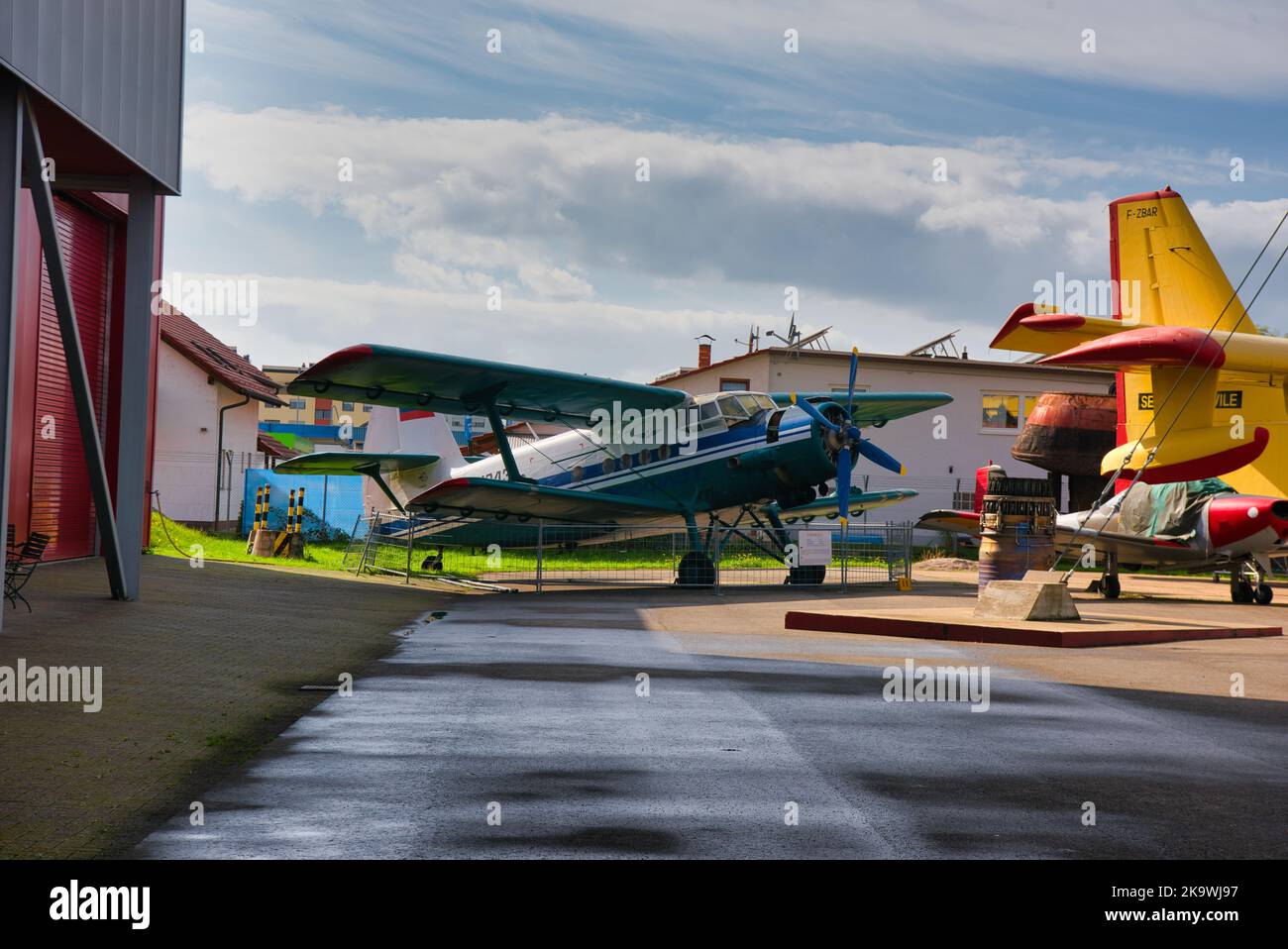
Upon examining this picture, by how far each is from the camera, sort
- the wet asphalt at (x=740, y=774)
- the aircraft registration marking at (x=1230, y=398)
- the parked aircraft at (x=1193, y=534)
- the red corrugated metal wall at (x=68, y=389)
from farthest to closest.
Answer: the parked aircraft at (x=1193, y=534)
the red corrugated metal wall at (x=68, y=389)
the aircraft registration marking at (x=1230, y=398)
the wet asphalt at (x=740, y=774)

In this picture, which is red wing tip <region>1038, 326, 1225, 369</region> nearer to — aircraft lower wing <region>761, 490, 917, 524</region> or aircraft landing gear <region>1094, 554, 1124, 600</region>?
aircraft landing gear <region>1094, 554, 1124, 600</region>

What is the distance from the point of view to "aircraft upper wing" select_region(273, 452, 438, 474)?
941 inches

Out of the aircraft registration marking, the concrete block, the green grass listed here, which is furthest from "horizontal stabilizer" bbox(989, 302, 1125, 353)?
the green grass

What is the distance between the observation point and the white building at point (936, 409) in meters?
39.9

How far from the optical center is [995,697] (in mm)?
8828

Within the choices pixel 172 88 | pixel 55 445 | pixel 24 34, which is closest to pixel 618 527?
pixel 55 445

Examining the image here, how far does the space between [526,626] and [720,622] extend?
2.59 metres

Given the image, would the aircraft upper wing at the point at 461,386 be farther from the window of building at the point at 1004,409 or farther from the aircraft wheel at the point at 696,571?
the window of building at the point at 1004,409

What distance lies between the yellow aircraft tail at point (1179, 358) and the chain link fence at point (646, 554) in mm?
6698

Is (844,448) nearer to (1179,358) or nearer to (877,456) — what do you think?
(877,456)

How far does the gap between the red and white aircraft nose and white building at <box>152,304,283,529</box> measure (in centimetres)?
2804

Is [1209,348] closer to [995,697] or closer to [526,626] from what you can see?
[995,697]

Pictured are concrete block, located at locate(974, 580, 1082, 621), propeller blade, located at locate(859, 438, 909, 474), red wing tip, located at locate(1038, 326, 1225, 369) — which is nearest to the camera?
red wing tip, located at locate(1038, 326, 1225, 369)

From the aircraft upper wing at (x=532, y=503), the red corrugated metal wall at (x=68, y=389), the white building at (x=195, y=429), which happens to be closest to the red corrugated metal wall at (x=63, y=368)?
the red corrugated metal wall at (x=68, y=389)
